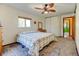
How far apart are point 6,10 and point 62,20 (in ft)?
2.96

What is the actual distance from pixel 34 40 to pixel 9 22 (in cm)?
48

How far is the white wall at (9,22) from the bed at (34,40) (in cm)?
10

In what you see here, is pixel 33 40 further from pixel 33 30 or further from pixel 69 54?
pixel 69 54

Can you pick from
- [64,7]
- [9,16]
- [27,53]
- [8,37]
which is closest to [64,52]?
[27,53]

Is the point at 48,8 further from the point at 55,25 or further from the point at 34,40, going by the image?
the point at 34,40

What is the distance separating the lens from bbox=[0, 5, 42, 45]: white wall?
1.54 meters

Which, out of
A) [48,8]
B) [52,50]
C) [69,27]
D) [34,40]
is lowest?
[52,50]

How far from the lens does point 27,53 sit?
1.56 meters

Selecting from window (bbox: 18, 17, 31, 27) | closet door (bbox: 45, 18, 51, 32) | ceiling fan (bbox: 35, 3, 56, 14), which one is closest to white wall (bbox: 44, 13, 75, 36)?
closet door (bbox: 45, 18, 51, 32)

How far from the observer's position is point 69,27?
1651 millimetres

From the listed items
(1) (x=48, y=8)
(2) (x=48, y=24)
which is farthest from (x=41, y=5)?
(2) (x=48, y=24)

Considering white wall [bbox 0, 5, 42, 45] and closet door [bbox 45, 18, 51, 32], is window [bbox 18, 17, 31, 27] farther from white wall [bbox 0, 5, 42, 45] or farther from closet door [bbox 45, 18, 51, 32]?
closet door [bbox 45, 18, 51, 32]

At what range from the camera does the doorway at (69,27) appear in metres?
1.62

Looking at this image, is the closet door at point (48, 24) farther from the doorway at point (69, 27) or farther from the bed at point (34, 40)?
the doorway at point (69, 27)
